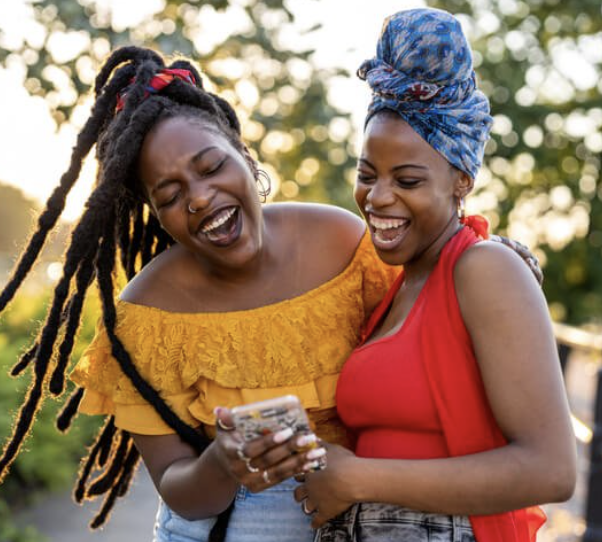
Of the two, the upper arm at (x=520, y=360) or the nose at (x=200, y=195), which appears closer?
the upper arm at (x=520, y=360)

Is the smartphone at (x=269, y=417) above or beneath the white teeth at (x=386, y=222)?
beneath

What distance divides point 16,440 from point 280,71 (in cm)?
321

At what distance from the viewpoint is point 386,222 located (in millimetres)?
2232

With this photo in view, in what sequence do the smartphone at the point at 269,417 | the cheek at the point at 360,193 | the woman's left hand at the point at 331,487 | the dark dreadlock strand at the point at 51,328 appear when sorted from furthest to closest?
the dark dreadlock strand at the point at 51,328, the cheek at the point at 360,193, the woman's left hand at the point at 331,487, the smartphone at the point at 269,417

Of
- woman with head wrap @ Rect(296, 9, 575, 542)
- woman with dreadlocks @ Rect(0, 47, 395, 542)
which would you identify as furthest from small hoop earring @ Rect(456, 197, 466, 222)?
woman with dreadlocks @ Rect(0, 47, 395, 542)

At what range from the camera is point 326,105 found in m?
5.70

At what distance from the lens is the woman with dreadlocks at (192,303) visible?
2.43 metres

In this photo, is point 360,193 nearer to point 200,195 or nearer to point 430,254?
point 430,254

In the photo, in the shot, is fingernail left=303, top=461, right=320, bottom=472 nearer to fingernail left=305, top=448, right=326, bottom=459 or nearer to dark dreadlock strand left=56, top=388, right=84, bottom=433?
fingernail left=305, top=448, right=326, bottom=459

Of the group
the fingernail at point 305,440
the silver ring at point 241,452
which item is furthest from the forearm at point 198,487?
the fingernail at point 305,440

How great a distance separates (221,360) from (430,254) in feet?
2.11

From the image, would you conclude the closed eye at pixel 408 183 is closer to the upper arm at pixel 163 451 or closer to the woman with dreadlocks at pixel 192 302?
the woman with dreadlocks at pixel 192 302

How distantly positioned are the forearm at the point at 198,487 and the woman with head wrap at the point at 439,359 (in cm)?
20

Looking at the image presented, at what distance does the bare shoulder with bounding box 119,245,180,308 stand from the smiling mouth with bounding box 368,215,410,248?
0.66m
